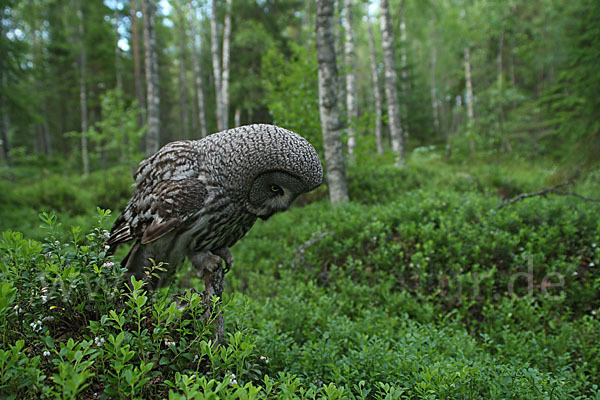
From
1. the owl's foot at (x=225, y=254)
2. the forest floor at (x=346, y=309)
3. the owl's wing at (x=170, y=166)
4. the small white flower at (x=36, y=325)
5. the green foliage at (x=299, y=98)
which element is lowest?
the forest floor at (x=346, y=309)

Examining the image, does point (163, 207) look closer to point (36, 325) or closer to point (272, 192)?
point (272, 192)

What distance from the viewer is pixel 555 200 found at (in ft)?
20.2

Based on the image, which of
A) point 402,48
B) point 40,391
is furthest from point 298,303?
point 402,48

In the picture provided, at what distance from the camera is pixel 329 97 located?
8.05 metres

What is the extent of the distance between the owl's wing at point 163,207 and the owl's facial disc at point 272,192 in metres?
0.37

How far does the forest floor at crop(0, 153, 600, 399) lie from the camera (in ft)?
6.24

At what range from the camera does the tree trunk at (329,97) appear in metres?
8.04

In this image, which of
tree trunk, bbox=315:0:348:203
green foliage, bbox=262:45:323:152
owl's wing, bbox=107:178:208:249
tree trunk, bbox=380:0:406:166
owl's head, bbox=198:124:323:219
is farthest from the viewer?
tree trunk, bbox=380:0:406:166

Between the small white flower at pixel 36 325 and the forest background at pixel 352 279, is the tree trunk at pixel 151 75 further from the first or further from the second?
the small white flower at pixel 36 325

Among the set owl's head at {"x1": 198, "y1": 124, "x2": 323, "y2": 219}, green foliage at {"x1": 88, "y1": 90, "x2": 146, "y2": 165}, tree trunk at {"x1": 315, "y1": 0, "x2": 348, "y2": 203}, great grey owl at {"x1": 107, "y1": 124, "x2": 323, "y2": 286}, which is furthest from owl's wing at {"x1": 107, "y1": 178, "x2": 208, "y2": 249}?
green foliage at {"x1": 88, "y1": 90, "x2": 146, "y2": 165}

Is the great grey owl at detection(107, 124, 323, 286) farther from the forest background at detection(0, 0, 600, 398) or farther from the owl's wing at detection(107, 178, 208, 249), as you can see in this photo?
the forest background at detection(0, 0, 600, 398)

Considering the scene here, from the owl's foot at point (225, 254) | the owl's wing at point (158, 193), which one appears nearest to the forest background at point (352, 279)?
the owl's wing at point (158, 193)

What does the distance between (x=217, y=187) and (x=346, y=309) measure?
108 inches

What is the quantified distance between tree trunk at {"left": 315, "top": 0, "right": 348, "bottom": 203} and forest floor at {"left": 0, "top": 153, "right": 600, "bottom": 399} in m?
1.09
